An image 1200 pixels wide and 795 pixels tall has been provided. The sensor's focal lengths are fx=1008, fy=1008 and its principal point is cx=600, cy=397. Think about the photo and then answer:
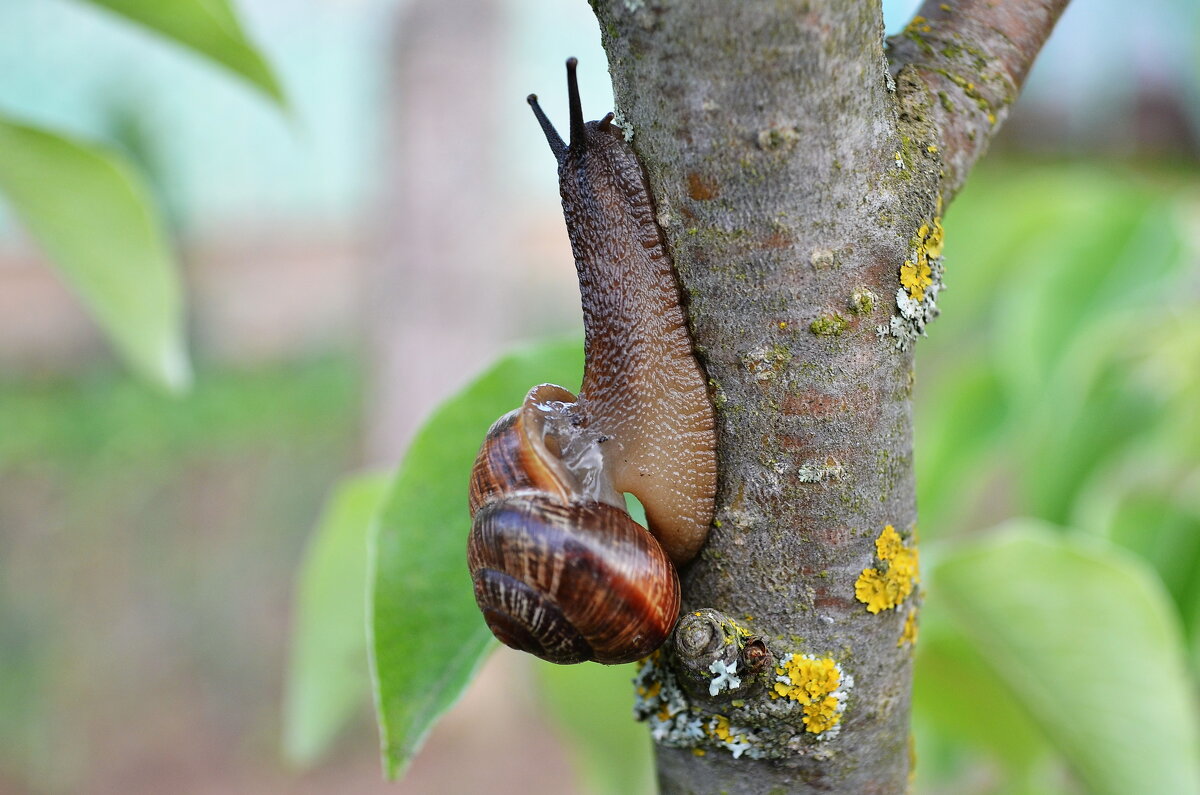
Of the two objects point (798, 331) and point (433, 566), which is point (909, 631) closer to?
point (798, 331)

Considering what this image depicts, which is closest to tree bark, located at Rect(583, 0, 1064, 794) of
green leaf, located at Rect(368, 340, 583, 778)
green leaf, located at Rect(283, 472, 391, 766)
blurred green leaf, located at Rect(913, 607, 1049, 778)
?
green leaf, located at Rect(368, 340, 583, 778)

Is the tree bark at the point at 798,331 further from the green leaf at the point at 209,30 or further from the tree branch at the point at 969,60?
the green leaf at the point at 209,30

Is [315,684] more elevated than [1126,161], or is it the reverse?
[1126,161]

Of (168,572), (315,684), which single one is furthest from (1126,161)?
(168,572)

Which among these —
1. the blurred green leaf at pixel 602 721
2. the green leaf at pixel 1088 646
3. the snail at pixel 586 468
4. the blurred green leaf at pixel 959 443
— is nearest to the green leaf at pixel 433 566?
the snail at pixel 586 468

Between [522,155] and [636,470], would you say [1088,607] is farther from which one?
[522,155]

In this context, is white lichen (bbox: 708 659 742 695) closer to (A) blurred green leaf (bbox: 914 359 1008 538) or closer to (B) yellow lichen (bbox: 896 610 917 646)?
(B) yellow lichen (bbox: 896 610 917 646)

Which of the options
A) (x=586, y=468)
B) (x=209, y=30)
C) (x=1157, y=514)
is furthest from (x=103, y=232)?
(x=1157, y=514)
